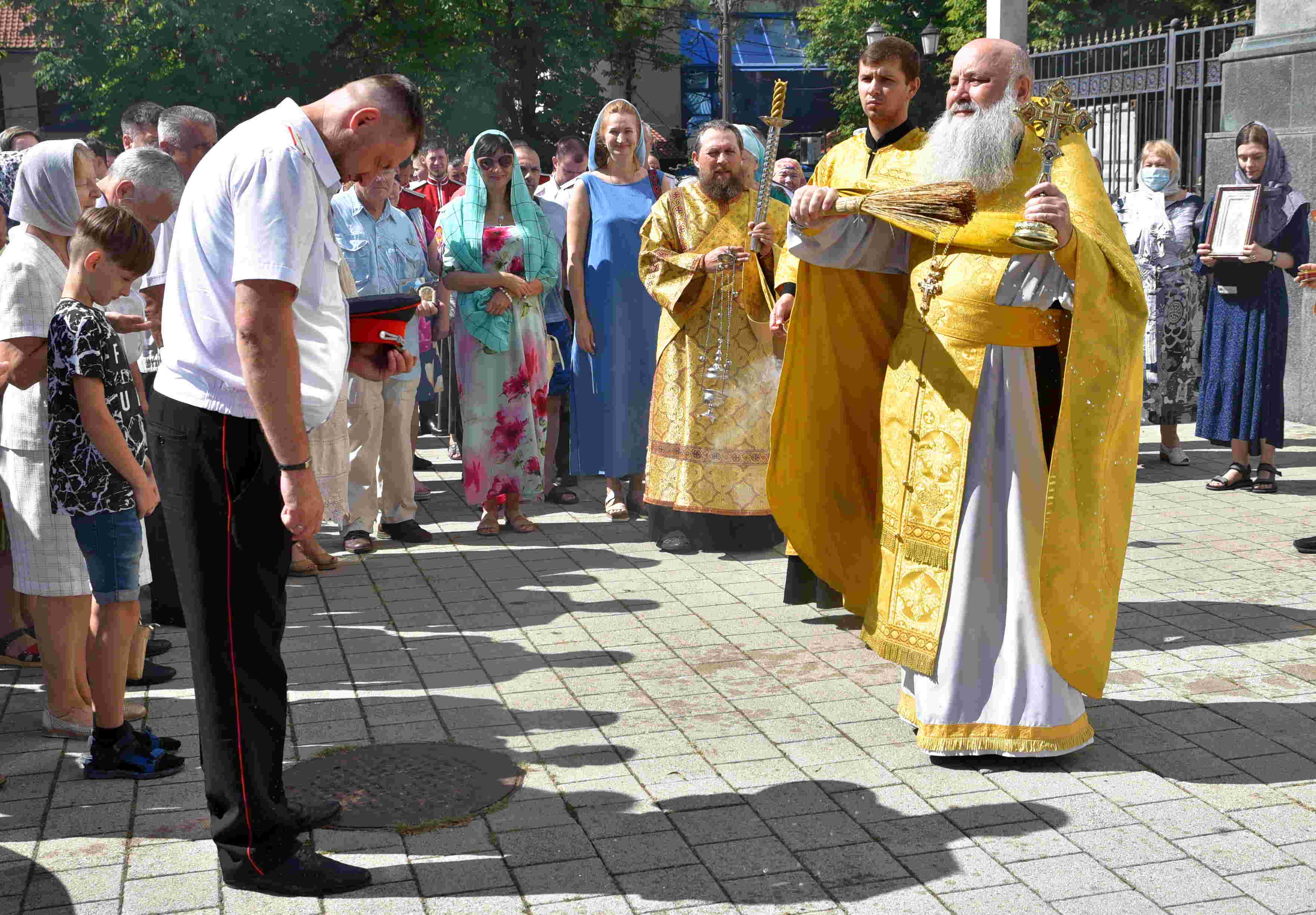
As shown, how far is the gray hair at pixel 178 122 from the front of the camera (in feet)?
22.7

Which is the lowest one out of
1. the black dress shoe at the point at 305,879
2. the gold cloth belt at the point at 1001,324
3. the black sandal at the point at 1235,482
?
the black dress shoe at the point at 305,879

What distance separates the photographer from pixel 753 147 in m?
7.86

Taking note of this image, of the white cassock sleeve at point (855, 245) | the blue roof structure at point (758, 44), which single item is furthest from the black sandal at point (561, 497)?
the blue roof structure at point (758, 44)

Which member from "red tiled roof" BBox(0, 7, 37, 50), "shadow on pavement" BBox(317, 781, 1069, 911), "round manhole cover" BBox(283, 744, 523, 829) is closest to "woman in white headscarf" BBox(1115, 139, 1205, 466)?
"shadow on pavement" BBox(317, 781, 1069, 911)

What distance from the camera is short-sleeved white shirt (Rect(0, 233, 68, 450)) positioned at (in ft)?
15.3

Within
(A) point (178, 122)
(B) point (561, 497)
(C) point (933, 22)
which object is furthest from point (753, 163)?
(C) point (933, 22)

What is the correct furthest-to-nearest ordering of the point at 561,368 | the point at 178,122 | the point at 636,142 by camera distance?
the point at 561,368 < the point at 636,142 < the point at 178,122

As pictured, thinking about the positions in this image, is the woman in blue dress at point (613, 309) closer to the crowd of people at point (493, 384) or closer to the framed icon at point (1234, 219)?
the crowd of people at point (493, 384)

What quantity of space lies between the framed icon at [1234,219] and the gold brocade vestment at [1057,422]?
15.5ft

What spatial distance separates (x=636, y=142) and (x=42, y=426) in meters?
4.52

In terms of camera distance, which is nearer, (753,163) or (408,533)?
(753,163)

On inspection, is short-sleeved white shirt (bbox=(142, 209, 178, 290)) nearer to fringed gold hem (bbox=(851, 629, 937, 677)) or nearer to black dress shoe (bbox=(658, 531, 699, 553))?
black dress shoe (bbox=(658, 531, 699, 553))

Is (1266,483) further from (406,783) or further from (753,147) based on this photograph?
(406,783)

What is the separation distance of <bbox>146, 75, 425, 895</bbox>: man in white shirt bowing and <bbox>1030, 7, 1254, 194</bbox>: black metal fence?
399 inches
